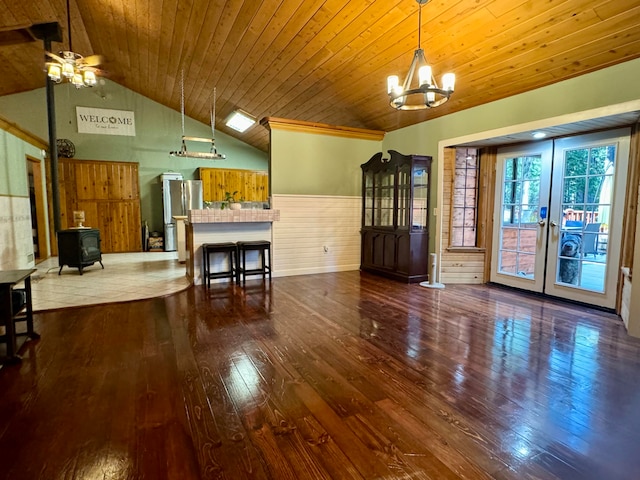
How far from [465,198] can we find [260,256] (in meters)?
3.30

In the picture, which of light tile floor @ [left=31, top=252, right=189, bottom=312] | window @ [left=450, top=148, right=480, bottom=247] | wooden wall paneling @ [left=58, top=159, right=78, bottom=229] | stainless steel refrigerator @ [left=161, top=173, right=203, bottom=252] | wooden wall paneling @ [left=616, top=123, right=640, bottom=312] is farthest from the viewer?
stainless steel refrigerator @ [left=161, top=173, right=203, bottom=252]

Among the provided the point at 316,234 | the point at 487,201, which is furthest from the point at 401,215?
the point at 316,234

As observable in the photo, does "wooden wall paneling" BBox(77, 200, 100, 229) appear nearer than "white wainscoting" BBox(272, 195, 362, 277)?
No

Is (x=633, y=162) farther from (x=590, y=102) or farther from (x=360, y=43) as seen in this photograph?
(x=360, y=43)

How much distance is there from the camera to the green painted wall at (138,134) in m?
7.68

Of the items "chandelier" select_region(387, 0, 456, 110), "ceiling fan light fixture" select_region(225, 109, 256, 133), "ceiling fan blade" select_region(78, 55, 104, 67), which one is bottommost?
"chandelier" select_region(387, 0, 456, 110)

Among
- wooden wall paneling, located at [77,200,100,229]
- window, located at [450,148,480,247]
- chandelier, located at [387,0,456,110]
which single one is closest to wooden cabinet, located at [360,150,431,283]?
window, located at [450,148,480,247]

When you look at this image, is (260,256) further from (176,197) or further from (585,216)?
(585,216)

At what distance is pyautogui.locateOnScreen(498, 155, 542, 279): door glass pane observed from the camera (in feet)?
15.1

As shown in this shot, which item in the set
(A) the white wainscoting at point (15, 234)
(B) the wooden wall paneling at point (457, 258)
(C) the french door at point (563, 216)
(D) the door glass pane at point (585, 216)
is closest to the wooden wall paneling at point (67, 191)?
(A) the white wainscoting at point (15, 234)

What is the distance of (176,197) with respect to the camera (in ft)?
27.9

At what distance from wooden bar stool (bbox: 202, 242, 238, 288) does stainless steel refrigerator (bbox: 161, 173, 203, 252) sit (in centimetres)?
369

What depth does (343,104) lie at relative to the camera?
5.45 meters

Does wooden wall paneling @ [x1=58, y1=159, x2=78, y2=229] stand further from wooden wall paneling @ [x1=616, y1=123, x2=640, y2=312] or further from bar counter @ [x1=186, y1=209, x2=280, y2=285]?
wooden wall paneling @ [x1=616, y1=123, x2=640, y2=312]
